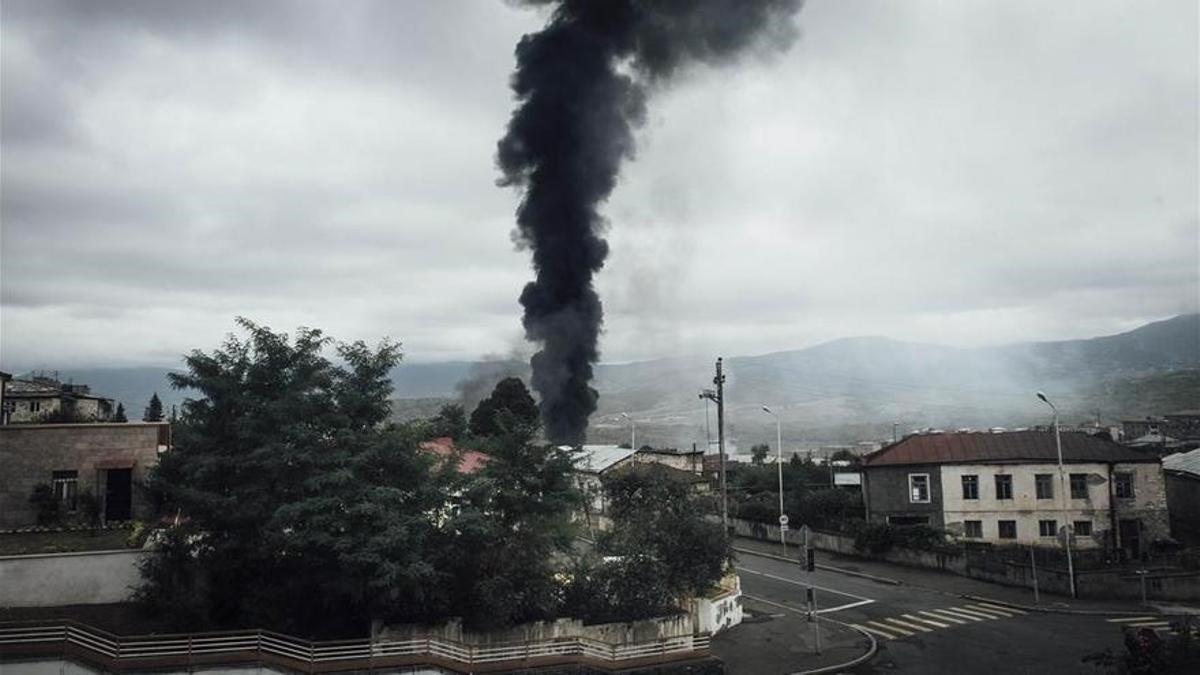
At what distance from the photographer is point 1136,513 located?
48.6m

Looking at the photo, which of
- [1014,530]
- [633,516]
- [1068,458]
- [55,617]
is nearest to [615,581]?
[633,516]

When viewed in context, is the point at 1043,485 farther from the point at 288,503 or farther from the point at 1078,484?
the point at 288,503

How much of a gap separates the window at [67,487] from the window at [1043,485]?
5078 centimetres

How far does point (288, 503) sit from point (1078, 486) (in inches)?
1794

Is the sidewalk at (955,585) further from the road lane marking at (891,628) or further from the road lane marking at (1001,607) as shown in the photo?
the road lane marking at (891,628)

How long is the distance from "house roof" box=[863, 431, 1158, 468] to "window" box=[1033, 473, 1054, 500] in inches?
40.5

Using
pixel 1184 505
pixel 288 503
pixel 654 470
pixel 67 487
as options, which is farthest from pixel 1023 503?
pixel 67 487

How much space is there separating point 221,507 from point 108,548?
780 centimetres

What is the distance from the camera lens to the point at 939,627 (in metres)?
31.7

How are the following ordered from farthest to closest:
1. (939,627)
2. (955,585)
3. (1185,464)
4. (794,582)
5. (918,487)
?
(1185,464)
(918,487)
(794,582)
(955,585)
(939,627)

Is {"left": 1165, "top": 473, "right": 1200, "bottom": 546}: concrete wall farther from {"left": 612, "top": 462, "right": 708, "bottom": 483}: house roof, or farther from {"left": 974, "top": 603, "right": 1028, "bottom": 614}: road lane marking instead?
{"left": 612, "top": 462, "right": 708, "bottom": 483}: house roof

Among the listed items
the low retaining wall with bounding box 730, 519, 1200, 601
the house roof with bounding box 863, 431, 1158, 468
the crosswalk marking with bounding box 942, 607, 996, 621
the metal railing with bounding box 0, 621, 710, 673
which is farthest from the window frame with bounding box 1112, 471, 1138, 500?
the metal railing with bounding box 0, 621, 710, 673

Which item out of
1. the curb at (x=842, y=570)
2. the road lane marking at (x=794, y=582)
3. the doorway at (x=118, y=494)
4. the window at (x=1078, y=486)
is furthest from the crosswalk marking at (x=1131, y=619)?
the doorway at (x=118, y=494)

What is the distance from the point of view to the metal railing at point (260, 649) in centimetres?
2227
